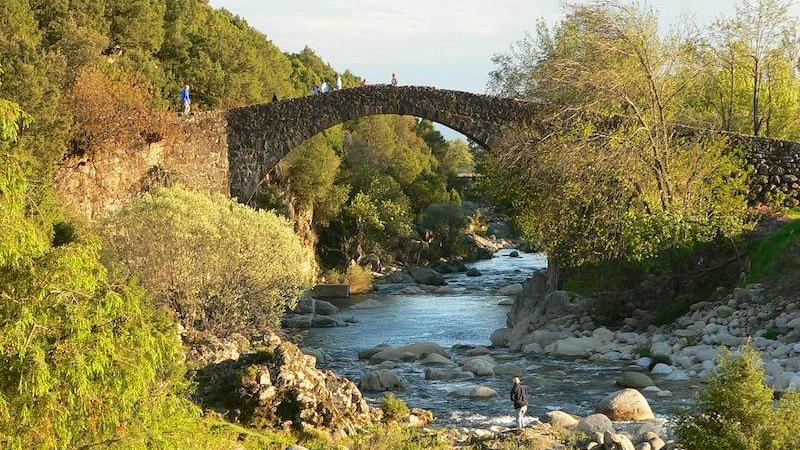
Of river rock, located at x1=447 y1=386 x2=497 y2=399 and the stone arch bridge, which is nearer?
river rock, located at x1=447 y1=386 x2=497 y2=399

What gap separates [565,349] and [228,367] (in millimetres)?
10176

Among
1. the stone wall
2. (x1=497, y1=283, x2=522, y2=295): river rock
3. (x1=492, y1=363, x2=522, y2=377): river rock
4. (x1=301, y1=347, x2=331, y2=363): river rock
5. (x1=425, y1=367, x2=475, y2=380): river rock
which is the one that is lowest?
(x1=497, y1=283, x2=522, y2=295): river rock

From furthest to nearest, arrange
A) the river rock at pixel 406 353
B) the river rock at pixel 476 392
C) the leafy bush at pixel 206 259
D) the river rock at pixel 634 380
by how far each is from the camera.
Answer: the river rock at pixel 406 353 → the leafy bush at pixel 206 259 → the river rock at pixel 634 380 → the river rock at pixel 476 392

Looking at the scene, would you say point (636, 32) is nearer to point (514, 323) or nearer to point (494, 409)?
point (514, 323)

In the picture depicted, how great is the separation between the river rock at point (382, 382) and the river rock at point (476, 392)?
1.41 metres

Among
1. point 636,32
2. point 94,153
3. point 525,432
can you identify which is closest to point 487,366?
point 525,432

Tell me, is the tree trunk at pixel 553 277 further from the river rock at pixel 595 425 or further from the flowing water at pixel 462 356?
the river rock at pixel 595 425

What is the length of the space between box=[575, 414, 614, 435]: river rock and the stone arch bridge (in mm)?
14445

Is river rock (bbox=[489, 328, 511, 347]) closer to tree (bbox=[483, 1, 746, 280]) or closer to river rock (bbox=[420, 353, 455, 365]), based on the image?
tree (bbox=[483, 1, 746, 280])

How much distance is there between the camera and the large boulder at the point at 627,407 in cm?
1616

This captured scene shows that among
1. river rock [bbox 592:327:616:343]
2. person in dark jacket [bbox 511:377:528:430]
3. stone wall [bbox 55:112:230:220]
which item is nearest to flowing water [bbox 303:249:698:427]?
person in dark jacket [bbox 511:377:528:430]

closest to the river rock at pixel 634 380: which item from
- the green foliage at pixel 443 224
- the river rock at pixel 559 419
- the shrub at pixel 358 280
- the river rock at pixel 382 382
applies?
the river rock at pixel 559 419

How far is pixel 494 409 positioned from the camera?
57.6 ft

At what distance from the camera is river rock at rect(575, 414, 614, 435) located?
14836mm
